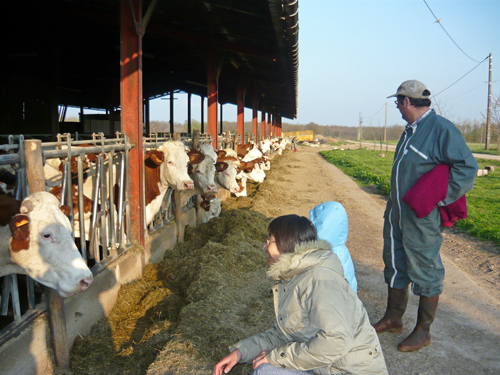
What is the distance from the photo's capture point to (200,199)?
7707mm

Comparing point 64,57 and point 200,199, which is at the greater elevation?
point 64,57

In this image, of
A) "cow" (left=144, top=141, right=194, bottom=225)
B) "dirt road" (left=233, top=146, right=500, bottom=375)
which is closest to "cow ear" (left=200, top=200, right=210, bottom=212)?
"dirt road" (left=233, top=146, right=500, bottom=375)

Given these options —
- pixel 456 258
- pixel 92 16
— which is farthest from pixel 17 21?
pixel 456 258

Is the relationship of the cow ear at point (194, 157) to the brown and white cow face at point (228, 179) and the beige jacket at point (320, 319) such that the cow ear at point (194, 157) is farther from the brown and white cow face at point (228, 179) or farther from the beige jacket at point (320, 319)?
the beige jacket at point (320, 319)

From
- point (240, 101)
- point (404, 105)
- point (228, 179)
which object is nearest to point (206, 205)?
point (228, 179)

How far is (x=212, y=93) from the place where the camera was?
10.2m

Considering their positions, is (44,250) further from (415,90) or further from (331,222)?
(415,90)

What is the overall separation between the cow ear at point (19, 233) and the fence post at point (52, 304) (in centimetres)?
38

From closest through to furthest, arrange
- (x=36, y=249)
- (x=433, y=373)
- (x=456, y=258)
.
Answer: (x=36, y=249) < (x=433, y=373) < (x=456, y=258)

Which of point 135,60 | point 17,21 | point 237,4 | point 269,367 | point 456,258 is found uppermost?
point 17,21

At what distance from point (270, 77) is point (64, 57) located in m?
6.88

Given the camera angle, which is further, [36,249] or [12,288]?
[12,288]

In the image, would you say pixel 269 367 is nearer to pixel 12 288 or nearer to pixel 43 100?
pixel 12 288

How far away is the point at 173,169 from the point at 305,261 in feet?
12.1
